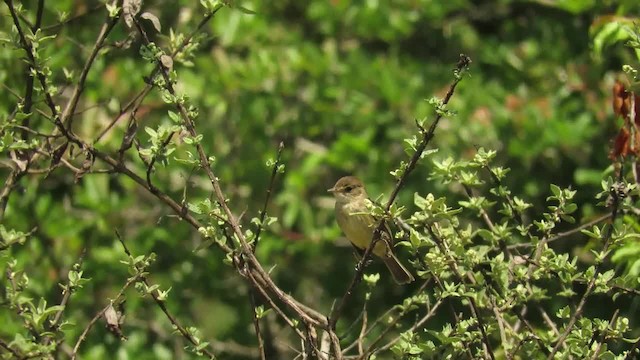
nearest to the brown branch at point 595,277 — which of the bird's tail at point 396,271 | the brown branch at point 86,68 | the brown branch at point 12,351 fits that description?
the brown branch at point 12,351

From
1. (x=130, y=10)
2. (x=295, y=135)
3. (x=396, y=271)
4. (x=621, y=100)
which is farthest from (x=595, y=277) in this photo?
(x=295, y=135)

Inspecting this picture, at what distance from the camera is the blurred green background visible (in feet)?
18.5

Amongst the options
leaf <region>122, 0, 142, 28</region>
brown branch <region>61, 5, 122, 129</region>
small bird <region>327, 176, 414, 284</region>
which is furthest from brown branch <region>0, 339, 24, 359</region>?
small bird <region>327, 176, 414, 284</region>

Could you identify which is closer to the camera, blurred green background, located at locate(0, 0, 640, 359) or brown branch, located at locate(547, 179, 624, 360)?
brown branch, located at locate(547, 179, 624, 360)

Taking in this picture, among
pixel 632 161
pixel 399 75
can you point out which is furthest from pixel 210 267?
pixel 632 161

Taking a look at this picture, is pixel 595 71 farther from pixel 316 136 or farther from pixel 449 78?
pixel 316 136

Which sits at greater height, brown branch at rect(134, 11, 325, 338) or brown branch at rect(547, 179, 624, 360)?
brown branch at rect(134, 11, 325, 338)

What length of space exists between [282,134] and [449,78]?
101 cm

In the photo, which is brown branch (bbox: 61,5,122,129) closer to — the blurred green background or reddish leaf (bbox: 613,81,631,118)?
reddish leaf (bbox: 613,81,631,118)

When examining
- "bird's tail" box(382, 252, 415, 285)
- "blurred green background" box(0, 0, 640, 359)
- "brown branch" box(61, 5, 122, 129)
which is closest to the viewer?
"brown branch" box(61, 5, 122, 129)

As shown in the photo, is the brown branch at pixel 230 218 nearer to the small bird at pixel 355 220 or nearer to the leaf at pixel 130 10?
the leaf at pixel 130 10

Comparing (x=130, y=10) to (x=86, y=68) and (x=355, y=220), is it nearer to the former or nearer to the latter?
(x=86, y=68)

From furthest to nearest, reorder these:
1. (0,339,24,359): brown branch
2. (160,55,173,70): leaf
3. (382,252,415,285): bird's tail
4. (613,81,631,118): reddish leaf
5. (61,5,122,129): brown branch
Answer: (382,252,415,285): bird's tail < (613,81,631,118): reddish leaf < (61,5,122,129): brown branch < (160,55,173,70): leaf < (0,339,24,359): brown branch

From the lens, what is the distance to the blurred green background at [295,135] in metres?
5.63
